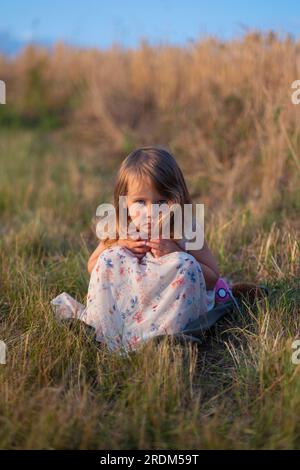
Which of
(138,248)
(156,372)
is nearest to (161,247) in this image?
(138,248)

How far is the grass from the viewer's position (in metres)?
1.69

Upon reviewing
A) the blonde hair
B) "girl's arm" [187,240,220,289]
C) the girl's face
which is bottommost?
"girl's arm" [187,240,220,289]

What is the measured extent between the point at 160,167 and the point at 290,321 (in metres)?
0.77

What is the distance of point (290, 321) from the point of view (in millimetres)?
2334

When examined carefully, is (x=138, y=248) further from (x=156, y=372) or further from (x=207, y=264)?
(x=156, y=372)

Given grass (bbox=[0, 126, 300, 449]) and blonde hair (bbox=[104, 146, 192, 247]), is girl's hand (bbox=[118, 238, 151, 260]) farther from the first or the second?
grass (bbox=[0, 126, 300, 449])

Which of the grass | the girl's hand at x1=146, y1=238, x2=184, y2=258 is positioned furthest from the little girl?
the grass

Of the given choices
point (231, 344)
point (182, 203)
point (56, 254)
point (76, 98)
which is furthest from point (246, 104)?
point (76, 98)

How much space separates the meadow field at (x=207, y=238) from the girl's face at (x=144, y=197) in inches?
19.5

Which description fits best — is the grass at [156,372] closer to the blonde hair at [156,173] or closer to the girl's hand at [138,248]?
the girl's hand at [138,248]

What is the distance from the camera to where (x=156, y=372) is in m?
1.94

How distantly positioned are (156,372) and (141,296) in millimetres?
387

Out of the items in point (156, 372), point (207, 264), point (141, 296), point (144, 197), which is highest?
point (144, 197)

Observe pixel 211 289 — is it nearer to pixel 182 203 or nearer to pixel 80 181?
pixel 182 203
